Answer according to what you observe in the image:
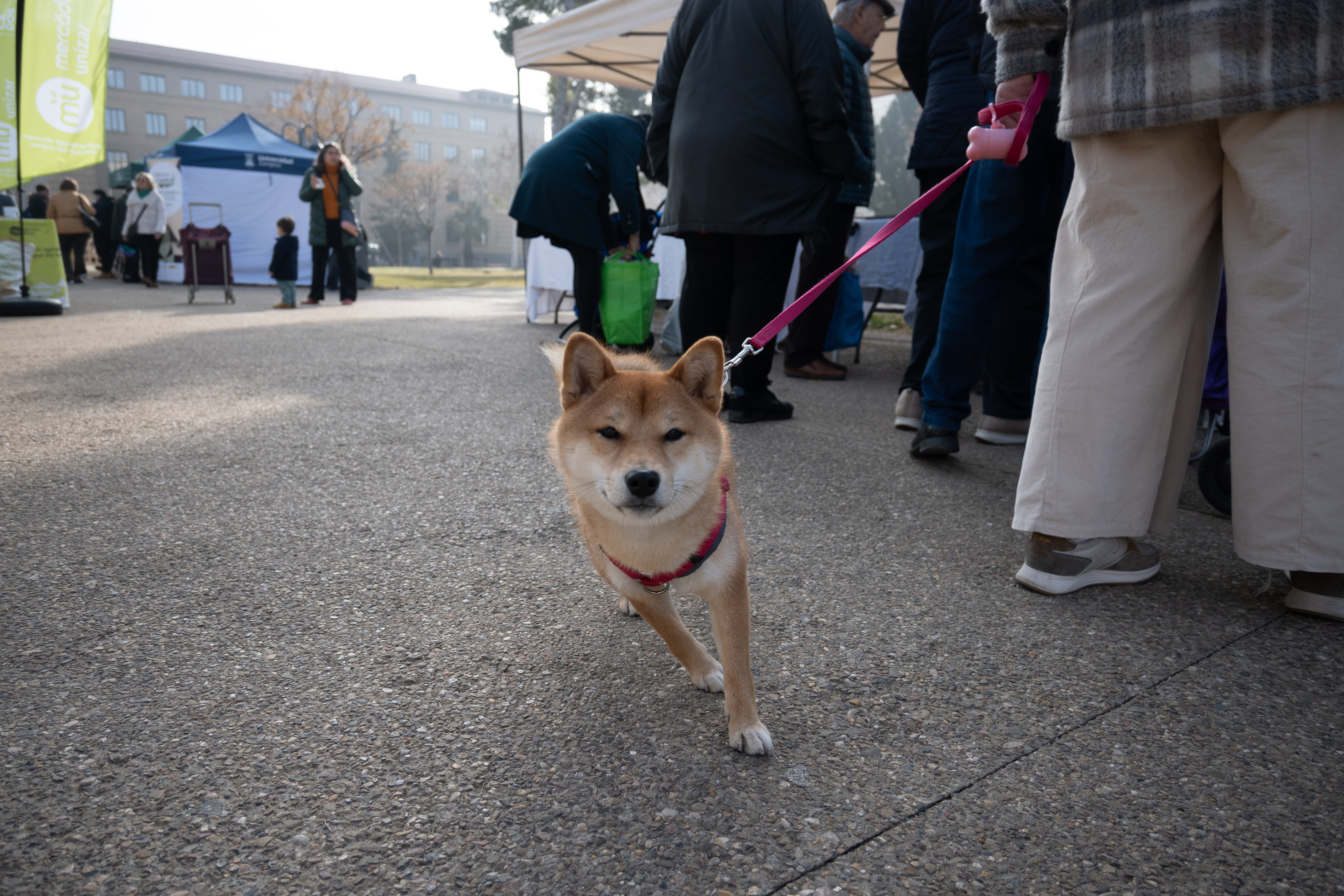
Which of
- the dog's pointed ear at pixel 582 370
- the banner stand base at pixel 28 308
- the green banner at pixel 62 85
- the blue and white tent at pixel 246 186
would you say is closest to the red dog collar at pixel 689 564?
the dog's pointed ear at pixel 582 370

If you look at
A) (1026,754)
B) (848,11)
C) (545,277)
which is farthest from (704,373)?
(545,277)

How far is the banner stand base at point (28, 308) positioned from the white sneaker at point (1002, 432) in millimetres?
10085

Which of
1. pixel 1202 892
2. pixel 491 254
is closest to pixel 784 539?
pixel 1202 892

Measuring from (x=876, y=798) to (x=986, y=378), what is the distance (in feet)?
10.5

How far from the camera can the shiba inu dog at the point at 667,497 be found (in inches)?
67.9

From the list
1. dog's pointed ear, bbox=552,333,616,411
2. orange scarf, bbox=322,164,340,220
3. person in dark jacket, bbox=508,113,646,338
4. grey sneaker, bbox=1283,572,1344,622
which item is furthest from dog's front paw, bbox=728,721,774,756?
orange scarf, bbox=322,164,340,220

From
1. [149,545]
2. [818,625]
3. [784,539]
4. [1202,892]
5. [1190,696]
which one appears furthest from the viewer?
[784,539]

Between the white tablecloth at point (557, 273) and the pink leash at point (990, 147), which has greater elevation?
the white tablecloth at point (557, 273)

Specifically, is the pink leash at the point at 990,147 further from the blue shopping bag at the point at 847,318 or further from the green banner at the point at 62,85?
the green banner at the point at 62,85

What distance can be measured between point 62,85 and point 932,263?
31.3ft

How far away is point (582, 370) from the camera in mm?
2037

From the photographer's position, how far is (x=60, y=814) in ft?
4.49

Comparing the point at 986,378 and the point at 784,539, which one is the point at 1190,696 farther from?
the point at 986,378

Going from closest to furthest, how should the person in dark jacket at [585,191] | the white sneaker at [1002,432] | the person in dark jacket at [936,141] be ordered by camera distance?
the white sneaker at [1002,432], the person in dark jacket at [936,141], the person in dark jacket at [585,191]
